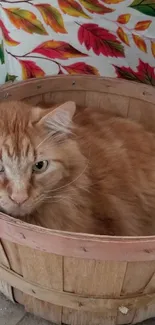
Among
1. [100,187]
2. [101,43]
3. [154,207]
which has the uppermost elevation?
[101,43]

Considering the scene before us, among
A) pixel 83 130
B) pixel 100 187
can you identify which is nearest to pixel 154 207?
pixel 100 187

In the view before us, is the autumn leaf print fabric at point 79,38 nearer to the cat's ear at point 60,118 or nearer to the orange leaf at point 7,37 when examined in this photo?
the orange leaf at point 7,37

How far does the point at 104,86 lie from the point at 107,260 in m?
0.93

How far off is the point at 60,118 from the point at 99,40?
0.85m

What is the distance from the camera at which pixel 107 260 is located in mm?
1123

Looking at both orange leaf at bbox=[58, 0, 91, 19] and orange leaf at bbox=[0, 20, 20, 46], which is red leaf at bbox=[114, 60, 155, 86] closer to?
orange leaf at bbox=[58, 0, 91, 19]

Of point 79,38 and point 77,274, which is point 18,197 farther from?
point 79,38

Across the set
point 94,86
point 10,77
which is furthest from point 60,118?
point 10,77

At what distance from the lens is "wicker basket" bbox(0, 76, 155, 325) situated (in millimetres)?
1089

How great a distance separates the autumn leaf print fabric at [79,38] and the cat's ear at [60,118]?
2.58 feet

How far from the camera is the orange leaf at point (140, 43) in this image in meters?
1.87

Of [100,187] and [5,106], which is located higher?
[5,106]

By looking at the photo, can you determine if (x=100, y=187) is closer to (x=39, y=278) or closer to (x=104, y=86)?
(x=39, y=278)

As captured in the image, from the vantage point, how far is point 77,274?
1.20 m
